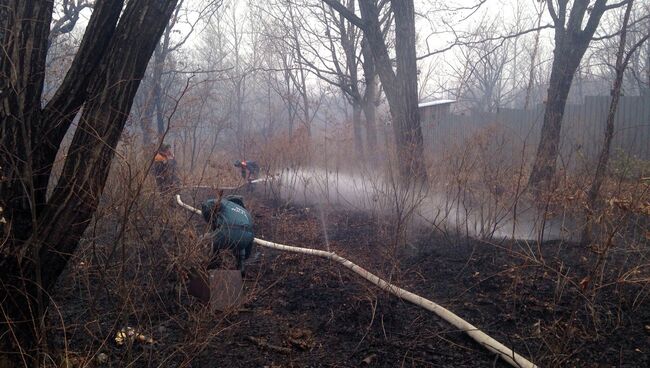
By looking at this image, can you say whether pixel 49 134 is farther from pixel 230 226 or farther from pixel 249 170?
pixel 249 170

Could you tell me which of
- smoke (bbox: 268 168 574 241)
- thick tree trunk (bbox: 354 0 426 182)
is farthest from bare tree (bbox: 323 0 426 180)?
smoke (bbox: 268 168 574 241)

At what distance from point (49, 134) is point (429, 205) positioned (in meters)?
4.99

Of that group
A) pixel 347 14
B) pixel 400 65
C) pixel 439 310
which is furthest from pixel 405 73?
pixel 439 310

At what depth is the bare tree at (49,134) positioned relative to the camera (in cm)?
303

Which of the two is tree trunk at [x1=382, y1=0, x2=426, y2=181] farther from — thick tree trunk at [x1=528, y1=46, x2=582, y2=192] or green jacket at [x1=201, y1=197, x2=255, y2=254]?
green jacket at [x1=201, y1=197, x2=255, y2=254]

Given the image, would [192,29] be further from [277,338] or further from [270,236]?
[277,338]

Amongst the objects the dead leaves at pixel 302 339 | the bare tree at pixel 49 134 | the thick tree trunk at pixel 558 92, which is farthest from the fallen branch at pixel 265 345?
the thick tree trunk at pixel 558 92

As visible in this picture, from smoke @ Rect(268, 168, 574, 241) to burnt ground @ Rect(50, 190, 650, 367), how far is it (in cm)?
51

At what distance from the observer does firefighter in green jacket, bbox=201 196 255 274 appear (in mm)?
4727

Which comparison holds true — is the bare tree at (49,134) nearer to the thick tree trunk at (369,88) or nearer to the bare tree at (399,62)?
the bare tree at (399,62)

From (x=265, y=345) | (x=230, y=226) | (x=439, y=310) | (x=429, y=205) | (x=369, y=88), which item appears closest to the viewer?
(x=265, y=345)

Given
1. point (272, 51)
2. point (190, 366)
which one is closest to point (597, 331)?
point (190, 366)

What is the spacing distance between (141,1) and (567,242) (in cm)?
512

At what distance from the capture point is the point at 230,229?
4762mm
